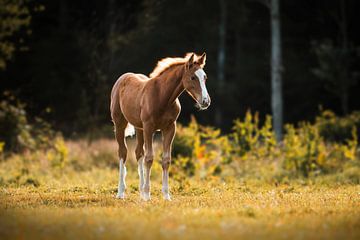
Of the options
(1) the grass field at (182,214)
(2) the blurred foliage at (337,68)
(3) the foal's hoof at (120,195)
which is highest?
(2) the blurred foliage at (337,68)

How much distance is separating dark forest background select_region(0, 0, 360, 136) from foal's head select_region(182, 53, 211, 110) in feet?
60.8

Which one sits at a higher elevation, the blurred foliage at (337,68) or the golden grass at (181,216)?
the blurred foliage at (337,68)

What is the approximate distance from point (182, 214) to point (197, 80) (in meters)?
2.71

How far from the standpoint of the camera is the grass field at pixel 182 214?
23.4 ft

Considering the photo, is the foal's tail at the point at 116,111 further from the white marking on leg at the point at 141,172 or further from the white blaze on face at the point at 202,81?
the white blaze on face at the point at 202,81

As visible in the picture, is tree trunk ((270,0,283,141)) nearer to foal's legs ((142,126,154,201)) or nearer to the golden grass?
the golden grass

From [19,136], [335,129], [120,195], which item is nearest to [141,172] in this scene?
[120,195]

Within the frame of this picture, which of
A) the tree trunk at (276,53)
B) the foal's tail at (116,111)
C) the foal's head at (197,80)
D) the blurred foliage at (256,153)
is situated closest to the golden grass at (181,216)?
the foal's tail at (116,111)

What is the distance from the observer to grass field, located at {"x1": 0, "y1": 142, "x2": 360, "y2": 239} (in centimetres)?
714

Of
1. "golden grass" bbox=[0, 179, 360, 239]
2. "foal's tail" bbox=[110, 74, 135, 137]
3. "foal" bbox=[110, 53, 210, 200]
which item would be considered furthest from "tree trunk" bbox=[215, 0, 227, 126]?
"foal" bbox=[110, 53, 210, 200]

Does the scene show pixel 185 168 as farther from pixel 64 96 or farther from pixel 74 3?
pixel 74 3

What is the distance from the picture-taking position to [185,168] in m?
18.0

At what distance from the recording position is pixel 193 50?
38.4 meters

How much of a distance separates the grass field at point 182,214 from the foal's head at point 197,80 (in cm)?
166
